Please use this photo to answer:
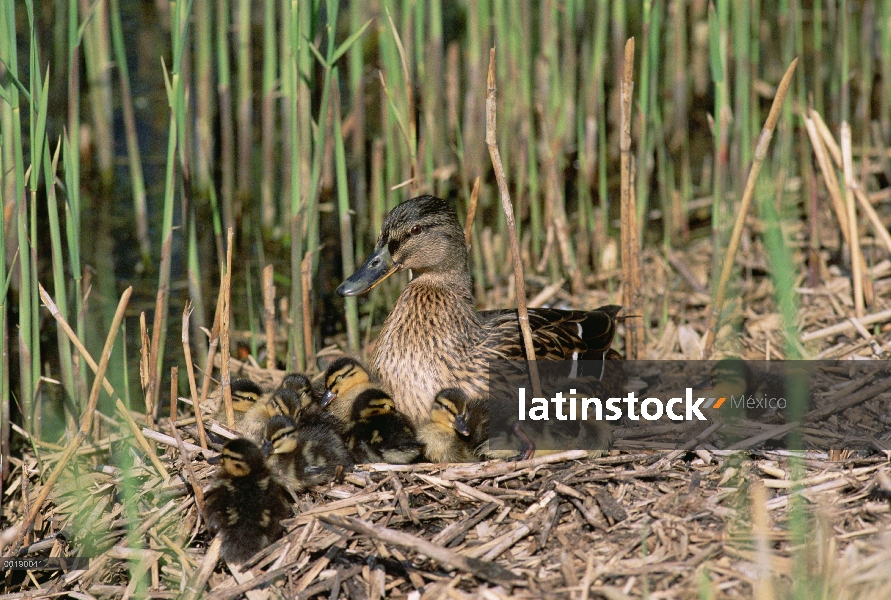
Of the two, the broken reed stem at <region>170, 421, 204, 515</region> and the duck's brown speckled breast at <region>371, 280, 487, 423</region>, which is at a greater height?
the duck's brown speckled breast at <region>371, 280, 487, 423</region>

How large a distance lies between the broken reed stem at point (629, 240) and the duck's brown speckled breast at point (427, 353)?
0.70 meters

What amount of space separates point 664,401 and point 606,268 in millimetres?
1300

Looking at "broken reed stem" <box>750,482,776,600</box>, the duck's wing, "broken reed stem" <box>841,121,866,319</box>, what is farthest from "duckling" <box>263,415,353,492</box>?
"broken reed stem" <box>841,121,866,319</box>

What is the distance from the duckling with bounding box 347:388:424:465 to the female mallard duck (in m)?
0.22

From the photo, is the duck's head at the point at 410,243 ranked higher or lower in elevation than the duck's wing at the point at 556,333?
higher

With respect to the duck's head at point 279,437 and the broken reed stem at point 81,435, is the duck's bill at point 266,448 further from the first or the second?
→ the broken reed stem at point 81,435

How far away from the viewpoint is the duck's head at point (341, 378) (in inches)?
143

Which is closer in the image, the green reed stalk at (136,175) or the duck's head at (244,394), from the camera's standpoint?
the duck's head at (244,394)

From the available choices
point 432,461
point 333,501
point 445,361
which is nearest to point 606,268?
point 445,361

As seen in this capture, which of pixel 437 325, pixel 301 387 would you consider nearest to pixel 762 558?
pixel 437 325

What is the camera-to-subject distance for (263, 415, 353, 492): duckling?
322 cm

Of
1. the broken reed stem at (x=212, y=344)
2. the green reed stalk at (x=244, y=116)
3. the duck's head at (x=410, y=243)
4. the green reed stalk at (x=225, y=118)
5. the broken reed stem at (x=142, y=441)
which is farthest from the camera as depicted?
the green reed stalk at (x=244, y=116)

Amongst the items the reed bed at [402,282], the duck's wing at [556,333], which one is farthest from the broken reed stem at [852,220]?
the duck's wing at [556,333]

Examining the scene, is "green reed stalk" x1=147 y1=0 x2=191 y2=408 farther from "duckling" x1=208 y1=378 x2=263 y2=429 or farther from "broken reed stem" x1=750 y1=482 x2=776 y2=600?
"broken reed stem" x1=750 y1=482 x2=776 y2=600
